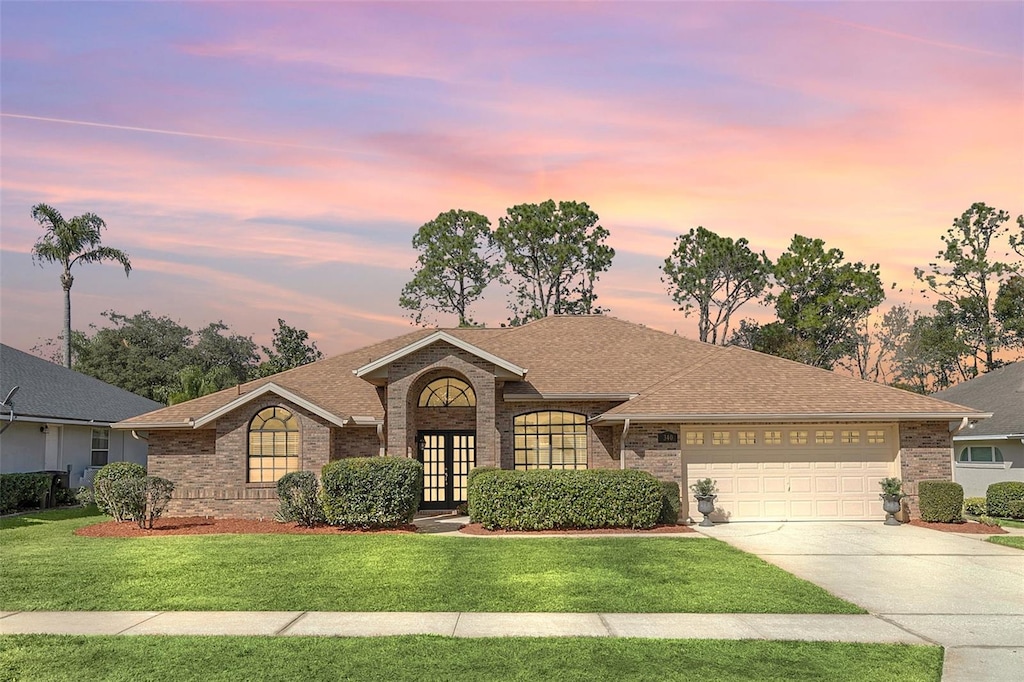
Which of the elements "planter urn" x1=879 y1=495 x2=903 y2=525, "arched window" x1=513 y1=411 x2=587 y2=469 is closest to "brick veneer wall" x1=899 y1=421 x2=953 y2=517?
"planter urn" x1=879 y1=495 x2=903 y2=525

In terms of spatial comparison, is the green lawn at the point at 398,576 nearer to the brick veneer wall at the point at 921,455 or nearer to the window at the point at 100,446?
the brick veneer wall at the point at 921,455

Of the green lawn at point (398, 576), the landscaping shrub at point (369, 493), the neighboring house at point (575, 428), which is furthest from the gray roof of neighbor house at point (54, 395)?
the landscaping shrub at point (369, 493)

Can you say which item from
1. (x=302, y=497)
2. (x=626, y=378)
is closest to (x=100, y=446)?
(x=302, y=497)

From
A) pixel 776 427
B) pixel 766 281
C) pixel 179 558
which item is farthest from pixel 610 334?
pixel 766 281

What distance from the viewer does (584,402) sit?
24016 millimetres

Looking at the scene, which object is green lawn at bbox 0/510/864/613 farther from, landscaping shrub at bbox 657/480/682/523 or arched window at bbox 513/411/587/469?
arched window at bbox 513/411/587/469

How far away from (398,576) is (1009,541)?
13434 millimetres

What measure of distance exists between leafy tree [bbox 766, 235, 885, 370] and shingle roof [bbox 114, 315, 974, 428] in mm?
29350

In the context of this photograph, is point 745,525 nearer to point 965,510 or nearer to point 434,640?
point 965,510

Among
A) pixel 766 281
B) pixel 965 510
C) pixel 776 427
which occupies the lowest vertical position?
pixel 965 510

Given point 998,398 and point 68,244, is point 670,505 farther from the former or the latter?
point 68,244

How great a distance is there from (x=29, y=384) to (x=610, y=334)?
19564 mm

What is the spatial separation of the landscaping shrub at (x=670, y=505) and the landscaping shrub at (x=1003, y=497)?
10.0 meters

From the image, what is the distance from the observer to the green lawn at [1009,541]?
17.9 meters
